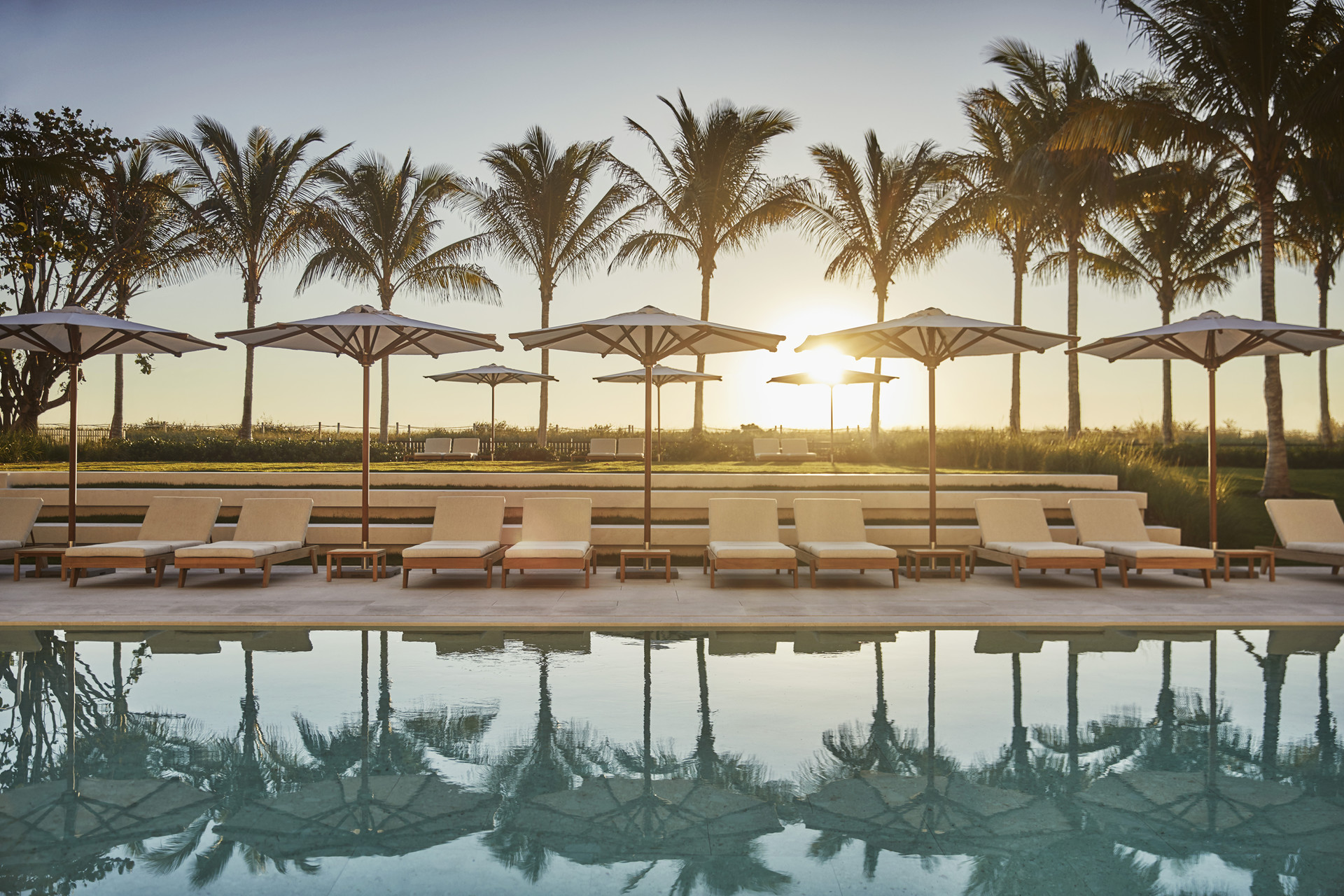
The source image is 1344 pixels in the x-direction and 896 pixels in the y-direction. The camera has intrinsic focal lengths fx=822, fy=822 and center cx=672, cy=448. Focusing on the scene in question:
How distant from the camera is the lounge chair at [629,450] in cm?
2059

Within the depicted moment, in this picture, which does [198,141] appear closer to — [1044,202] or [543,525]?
[543,525]

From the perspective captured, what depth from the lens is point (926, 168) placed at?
21.7 m

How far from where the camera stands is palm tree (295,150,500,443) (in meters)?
24.3

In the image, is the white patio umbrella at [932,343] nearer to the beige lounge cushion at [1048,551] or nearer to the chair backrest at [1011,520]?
the chair backrest at [1011,520]

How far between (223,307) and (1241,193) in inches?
1307

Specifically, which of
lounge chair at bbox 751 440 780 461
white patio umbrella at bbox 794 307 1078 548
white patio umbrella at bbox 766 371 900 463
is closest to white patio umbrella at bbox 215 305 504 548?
white patio umbrella at bbox 794 307 1078 548

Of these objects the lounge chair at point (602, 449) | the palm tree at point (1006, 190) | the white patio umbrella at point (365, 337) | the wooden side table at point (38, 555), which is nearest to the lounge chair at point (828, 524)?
the white patio umbrella at point (365, 337)

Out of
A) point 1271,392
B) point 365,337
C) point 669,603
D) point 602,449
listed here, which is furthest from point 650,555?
point 1271,392

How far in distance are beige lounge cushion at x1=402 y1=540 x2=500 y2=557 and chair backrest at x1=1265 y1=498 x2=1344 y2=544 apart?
10089 millimetres

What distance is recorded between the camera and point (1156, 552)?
9.67m

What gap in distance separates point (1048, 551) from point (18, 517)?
12.7 meters

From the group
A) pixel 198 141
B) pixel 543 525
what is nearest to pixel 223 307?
pixel 198 141

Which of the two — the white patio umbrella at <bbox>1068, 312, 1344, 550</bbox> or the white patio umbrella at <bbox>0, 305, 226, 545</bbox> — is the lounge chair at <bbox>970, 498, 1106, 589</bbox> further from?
the white patio umbrella at <bbox>0, 305, 226, 545</bbox>

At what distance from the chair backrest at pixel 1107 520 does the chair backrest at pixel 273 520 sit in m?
9.91
